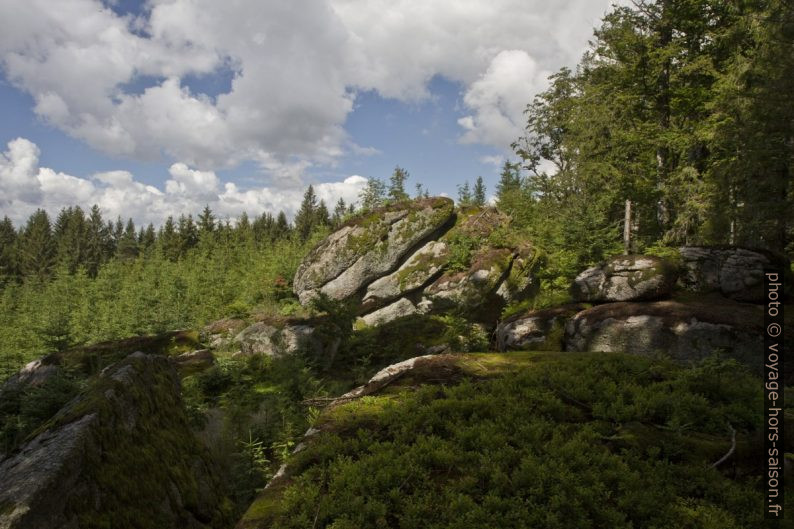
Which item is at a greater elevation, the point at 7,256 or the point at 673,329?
the point at 7,256

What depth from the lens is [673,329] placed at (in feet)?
33.9

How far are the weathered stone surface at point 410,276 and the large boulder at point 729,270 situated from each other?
1089 cm

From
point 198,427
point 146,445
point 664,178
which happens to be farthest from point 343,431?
point 664,178

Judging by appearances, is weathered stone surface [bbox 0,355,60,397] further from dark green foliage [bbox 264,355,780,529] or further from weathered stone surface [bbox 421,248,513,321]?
weathered stone surface [bbox 421,248,513,321]

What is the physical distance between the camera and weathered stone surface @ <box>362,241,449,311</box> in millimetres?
21266

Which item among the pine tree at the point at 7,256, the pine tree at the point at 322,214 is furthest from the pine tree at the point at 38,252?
the pine tree at the point at 322,214

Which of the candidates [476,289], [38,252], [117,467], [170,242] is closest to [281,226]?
[170,242]

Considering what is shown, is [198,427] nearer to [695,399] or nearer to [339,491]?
[339,491]

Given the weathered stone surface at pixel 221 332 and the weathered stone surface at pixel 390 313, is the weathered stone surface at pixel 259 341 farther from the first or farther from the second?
the weathered stone surface at pixel 390 313

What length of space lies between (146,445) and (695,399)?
649cm

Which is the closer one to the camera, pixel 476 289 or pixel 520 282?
pixel 520 282

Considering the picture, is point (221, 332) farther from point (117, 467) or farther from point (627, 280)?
point (627, 280)

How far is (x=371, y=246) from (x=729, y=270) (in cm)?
1565

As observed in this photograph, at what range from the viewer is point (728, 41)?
666 inches
